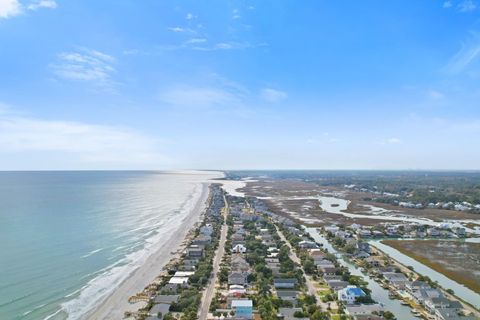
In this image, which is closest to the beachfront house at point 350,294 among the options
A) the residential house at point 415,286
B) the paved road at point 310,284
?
the paved road at point 310,284

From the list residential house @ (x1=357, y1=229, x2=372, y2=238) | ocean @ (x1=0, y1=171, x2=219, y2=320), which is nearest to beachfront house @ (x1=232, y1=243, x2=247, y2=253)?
ocean @ (x1=0, y1=171, x2=219, y2=320)

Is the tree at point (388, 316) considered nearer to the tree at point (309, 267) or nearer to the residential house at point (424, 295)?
the residential house at point (424, 295)

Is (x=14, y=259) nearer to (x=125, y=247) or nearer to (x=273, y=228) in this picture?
(x=125, y=247)

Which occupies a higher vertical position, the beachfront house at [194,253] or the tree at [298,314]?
the beachfront house at [194,253]

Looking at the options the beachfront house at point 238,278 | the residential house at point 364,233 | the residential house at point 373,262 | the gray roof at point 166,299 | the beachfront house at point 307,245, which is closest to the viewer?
the gray roof at point 166,299

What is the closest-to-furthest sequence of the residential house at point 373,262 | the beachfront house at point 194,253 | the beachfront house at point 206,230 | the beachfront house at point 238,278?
the beachfront house at point 238,278 → the residential house at point 373,262 → the beachfront house at point 194,253 → the beachfront house at point 206,230

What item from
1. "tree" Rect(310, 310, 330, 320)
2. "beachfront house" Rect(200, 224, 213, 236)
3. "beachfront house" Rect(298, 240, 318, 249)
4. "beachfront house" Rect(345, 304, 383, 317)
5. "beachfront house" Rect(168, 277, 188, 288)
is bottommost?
"beachfront house" Rect(345, 304, 383, 317)

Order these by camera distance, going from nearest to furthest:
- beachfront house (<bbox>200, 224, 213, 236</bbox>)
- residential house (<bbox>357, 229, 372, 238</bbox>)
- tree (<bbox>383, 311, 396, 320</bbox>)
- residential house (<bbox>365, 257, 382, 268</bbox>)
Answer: tree (<bbox>383, 311, 396, 320</bbox>) → residential house (<bbox>365, 257, 382, 268</bbox>) → beachfront house (<bbox>200, 224, 213, 236</bbox>) → residential house (<bbox>357, 229, 372, 238</bbox>)

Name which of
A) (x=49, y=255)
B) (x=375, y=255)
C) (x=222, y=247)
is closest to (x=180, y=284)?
(x=222, y=247)

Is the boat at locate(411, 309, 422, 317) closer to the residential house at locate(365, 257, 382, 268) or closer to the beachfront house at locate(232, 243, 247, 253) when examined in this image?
the residential house at locate(365, 257, 382, 268)
